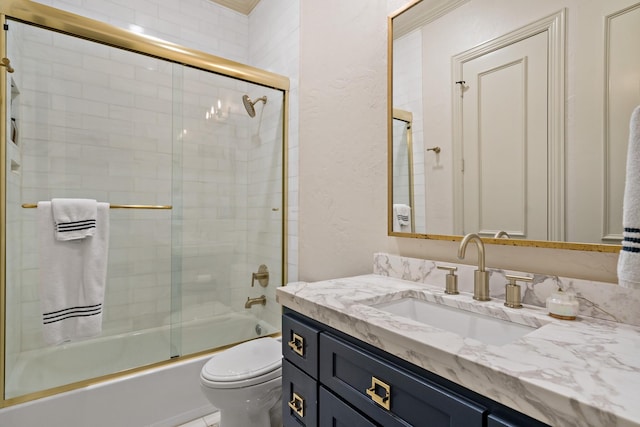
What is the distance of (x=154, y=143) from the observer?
6.78 ft

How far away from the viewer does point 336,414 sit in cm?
88

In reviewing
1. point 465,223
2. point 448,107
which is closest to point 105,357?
point 465,223

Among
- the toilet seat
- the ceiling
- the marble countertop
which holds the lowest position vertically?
the toilet seat

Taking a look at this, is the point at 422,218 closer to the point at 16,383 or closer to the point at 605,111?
the point at 605,111

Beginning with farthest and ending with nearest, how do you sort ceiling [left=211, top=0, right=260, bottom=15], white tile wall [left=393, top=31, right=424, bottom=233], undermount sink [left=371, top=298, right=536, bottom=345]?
ceiling [left=211, top=0, right=260, bottom=15] < white tile wall [left=393, top=31, right=424, bottom=233] < undermount sink [left=371, top=298, right=536, bottom=345]

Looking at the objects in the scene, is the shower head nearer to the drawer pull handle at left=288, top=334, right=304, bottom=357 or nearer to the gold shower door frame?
the gold shower door frame

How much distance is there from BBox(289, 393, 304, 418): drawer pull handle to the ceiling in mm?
2687

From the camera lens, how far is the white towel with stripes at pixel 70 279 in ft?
4.95

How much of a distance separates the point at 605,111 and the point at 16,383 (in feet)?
7.72

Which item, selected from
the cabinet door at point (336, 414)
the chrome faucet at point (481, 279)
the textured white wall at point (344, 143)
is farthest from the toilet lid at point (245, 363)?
the chrome faucet at point (481, 279)

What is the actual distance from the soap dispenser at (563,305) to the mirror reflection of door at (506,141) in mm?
174

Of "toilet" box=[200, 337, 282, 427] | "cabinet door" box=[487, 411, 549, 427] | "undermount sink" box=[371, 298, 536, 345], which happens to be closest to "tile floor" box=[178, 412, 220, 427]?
"toilet" box=[200, 337, 282, 427]

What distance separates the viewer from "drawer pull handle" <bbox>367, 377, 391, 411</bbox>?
29.1 inches

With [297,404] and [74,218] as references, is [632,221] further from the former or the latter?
[74,218]
